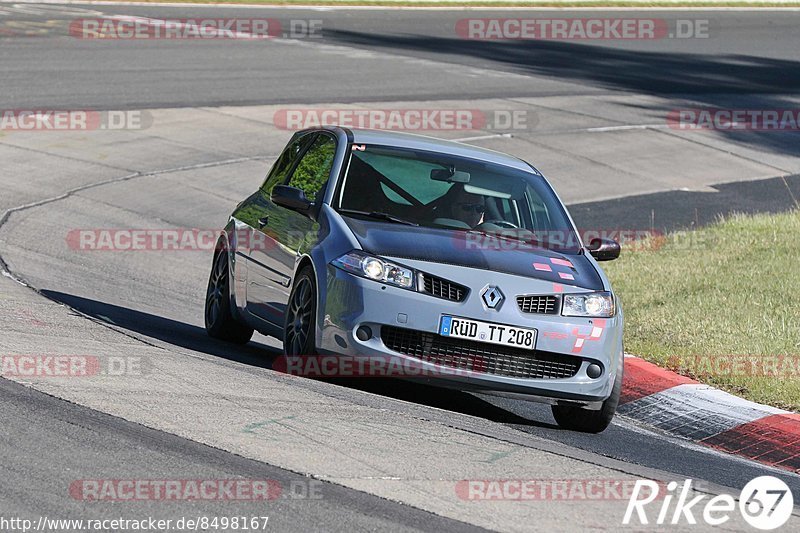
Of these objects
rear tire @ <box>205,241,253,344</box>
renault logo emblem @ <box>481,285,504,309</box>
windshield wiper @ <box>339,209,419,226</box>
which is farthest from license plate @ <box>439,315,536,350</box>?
rear tire @ <box>205,241,253,344</box>

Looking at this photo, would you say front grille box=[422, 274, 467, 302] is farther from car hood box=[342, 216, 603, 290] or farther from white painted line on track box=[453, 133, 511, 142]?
white painted line on track box=[453, 133, 511, 142]

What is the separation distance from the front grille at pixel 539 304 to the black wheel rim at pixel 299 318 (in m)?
1.25

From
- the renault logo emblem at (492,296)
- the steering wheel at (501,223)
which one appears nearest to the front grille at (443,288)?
the renault logo emblem at (492,296)

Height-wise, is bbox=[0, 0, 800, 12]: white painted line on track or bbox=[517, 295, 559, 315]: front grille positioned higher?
bbox=[517, 295, 559, 315]: front grille

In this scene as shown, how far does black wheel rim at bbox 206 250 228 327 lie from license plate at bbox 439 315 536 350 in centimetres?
283

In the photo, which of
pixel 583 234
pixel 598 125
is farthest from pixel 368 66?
pixel 583 234

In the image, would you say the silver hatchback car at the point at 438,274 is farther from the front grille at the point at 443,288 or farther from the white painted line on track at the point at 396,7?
the white painted line on track at the point at 396,7

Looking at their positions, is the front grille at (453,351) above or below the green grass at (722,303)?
above

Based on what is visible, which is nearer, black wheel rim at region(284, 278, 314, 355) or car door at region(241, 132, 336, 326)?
black wheel rim at region(284, 278, 314, 355)

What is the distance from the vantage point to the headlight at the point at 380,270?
26.1ft

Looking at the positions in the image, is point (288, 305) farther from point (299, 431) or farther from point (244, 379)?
point (299, 431)

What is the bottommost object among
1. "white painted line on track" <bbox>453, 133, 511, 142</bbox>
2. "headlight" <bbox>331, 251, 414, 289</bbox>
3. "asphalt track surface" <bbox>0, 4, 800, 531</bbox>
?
"white painted line on track" <bbox>453, 133, 511, 142</bbox>

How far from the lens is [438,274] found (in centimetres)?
797

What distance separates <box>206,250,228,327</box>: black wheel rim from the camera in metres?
10.4
